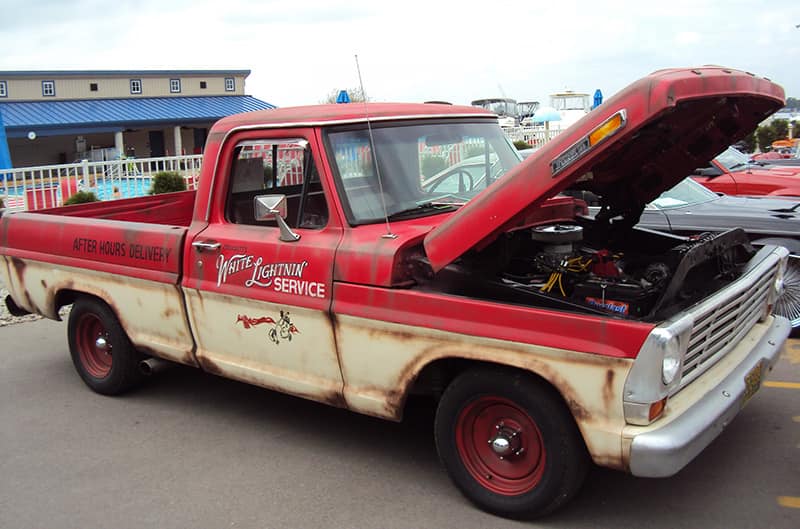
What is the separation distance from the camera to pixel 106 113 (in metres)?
46.3

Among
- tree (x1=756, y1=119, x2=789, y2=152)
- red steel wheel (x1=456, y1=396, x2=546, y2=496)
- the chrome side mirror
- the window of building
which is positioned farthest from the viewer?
the window of building

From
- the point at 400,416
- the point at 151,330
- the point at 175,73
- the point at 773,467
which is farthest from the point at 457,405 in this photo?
the point at 175,73

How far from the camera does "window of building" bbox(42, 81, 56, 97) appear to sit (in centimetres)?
4750

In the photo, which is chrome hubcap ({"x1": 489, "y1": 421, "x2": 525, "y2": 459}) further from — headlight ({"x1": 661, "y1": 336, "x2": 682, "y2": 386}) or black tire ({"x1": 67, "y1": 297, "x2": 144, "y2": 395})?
black tire ({"x1": 67, "y1": 297, "x2": 144, "y2": 395})

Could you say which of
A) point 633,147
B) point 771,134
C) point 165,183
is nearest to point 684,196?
point 633,147

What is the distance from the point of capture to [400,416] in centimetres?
397

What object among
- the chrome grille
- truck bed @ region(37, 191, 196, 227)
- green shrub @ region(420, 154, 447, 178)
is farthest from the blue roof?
the chrome grille

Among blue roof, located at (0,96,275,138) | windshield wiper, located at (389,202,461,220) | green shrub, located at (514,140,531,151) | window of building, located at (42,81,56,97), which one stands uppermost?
window of building, located at (42,81,56,97)

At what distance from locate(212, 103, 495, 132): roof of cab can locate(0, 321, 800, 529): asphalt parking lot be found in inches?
78.8

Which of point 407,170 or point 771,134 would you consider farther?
point 771,134

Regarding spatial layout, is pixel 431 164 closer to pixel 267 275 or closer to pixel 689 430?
pixel 267 275

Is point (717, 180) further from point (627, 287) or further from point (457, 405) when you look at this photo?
point (457, 405)

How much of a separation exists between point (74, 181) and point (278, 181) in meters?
11.9

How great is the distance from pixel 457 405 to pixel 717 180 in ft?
24.6
